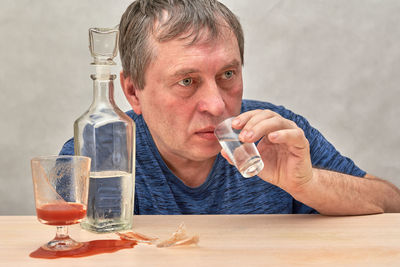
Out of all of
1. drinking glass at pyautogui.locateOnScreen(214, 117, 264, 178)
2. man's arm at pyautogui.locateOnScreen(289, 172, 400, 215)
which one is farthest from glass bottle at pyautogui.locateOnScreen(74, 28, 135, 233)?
man's arm at pyautogui.locateOnScreen(289, 172, 400, 215)

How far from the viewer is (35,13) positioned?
2.76m

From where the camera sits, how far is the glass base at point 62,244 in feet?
3.51

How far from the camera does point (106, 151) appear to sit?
1.21 metres

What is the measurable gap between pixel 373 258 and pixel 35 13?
2270 mm

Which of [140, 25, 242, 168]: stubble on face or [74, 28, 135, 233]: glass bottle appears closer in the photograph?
[74, 28, 135, 233]: glass bottle

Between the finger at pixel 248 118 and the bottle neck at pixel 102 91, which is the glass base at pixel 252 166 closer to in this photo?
the finger at pixel 248 118

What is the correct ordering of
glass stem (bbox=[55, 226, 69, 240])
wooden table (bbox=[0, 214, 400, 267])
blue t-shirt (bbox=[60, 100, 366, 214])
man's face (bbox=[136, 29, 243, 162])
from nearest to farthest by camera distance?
wooden table (bbox=[0, 214, 400, 267]), glass stem (bbox=[55, 226, 69, 240]), man's face (bbox=[136, 29, 243, 162]), blue t-shirt (bbox=[60, 100, 366, 214])

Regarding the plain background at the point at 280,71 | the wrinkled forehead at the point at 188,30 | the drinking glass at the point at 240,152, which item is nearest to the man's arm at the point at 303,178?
the drinking glass at the point at 240,152

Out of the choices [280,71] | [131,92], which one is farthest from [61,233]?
[280,71]

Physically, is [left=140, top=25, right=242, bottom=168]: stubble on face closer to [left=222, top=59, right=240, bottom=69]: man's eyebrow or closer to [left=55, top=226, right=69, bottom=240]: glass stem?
[left=222, top=59, right=240, bottom=69]: man's eyebrow

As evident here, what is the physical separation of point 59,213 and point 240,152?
0.40 metres

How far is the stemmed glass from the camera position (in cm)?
105

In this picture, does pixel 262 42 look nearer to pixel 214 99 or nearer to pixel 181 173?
pixel 181 173

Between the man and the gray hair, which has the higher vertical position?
the gray hair
